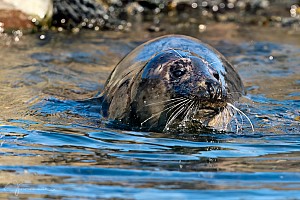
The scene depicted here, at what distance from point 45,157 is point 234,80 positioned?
2.69m

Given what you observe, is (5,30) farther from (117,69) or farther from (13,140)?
(13,140)

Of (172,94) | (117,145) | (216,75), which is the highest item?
(216,75)

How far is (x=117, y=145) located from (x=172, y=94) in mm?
740

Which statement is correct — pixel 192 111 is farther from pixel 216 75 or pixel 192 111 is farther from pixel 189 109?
pixel 216 75

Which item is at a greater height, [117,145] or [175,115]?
[175,115]

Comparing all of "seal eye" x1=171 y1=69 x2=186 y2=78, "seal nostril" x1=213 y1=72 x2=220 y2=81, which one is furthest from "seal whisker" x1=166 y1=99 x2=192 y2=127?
"seal nostril" x1=213 y1=72 x2=220 y2=81

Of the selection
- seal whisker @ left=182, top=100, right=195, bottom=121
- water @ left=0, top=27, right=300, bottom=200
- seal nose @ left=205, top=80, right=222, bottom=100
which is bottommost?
water @ left=0, top=27, right=300, bottom=200

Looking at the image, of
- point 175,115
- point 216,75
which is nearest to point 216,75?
point 216,75

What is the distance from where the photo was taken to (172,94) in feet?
18.3

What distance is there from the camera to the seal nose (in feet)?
17.5

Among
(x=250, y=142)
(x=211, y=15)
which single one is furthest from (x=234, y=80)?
(x=211, y=15)

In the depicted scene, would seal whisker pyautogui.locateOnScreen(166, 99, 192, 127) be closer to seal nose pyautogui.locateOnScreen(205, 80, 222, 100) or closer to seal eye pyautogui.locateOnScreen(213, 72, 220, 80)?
seal nose pyautogui.locateOnScreen(205, 80, 222, 100)

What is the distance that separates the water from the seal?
148 mm

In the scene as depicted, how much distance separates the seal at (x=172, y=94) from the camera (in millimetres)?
5414
